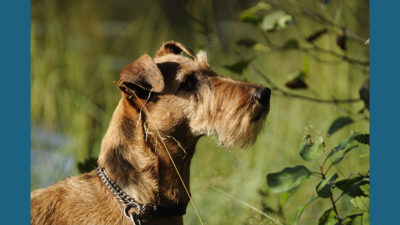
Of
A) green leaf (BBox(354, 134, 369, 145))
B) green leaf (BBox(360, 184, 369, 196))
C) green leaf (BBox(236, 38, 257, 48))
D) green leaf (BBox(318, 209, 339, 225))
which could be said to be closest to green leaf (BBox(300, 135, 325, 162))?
green leaf (BBox(354, 134, 369, 145))

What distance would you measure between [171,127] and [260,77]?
5.69 ft

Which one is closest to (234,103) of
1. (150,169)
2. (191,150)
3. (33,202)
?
(191,150)

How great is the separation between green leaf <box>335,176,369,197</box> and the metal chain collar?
4.16ft

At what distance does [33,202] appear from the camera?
2.98 m

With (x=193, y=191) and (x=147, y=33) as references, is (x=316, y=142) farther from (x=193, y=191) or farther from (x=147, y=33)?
(x=147, y=33)

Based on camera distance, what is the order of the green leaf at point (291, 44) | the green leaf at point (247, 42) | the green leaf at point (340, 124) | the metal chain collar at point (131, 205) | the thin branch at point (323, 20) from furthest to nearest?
the green leaf at point (247, 42), the green leaf at point (291, 44), the thin branch at point (323, 20), the green leaf at point (340, 124), the metal chain collar at point (131, 205)

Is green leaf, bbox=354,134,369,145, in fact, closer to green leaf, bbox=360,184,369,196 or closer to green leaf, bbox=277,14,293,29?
green leaf, bbox=360,184,369,196

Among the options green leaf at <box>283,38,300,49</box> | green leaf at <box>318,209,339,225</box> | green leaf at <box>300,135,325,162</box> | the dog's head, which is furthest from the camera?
green leaf at <box>283,38,300,49</box>

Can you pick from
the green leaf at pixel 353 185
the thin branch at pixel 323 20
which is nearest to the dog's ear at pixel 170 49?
the thin branch at pixel 323 20

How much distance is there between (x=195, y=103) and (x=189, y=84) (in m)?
0.14

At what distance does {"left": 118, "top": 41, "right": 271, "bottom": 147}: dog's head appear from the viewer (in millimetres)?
2961

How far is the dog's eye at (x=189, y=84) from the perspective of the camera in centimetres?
308

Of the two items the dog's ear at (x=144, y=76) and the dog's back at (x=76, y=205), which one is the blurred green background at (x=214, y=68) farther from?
the dog's ear at (x=144, y=76)

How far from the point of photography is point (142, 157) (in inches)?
115
